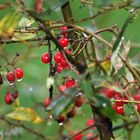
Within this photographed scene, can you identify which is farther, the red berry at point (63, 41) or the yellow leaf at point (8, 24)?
the red berry at point (63, 41)

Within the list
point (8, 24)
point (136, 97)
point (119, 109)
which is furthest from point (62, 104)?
point (136, 97)

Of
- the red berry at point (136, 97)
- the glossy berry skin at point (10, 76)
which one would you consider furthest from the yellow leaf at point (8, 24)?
the red berry at point (136, 97)

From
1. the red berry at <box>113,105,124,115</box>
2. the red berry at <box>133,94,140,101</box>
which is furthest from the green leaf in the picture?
the red berry at <box>133,94,140,101</box>

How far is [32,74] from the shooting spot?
9.46 feet

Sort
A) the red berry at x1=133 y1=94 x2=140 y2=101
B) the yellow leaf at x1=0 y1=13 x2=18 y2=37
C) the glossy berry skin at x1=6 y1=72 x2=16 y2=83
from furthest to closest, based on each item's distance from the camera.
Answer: the red berry at x1=133 y1=94 x2=140 y2=101, the glossy berry skin at x1=6 y1=72 x2=16 y2=83, the yellow leaf at x1=0 y1=13 x2=18 y2=37

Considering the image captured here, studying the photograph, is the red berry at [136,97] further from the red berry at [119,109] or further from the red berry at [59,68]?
the red berry at [59,68]

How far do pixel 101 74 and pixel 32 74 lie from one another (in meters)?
1.71

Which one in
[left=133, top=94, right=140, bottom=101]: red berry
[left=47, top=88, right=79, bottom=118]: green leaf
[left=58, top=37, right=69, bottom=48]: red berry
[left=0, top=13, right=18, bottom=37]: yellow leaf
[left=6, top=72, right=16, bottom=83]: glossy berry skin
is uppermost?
[left=0, top=13, right=18, bottom=37]: yellow leaf

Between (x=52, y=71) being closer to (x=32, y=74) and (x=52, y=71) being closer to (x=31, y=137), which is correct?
(x=31, y=137)

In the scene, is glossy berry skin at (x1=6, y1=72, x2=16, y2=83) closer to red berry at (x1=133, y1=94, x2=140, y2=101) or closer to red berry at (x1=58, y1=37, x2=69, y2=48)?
red berry at (x1=58, y1=37, x2=69, y2=48)

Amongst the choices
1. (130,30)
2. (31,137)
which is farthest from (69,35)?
(130,30)

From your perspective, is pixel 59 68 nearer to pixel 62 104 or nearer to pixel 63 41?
pixel 63 41

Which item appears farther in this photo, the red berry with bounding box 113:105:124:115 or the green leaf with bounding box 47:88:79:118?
the red berry with bounding box 113:105:124:115

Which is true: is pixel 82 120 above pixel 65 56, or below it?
below
